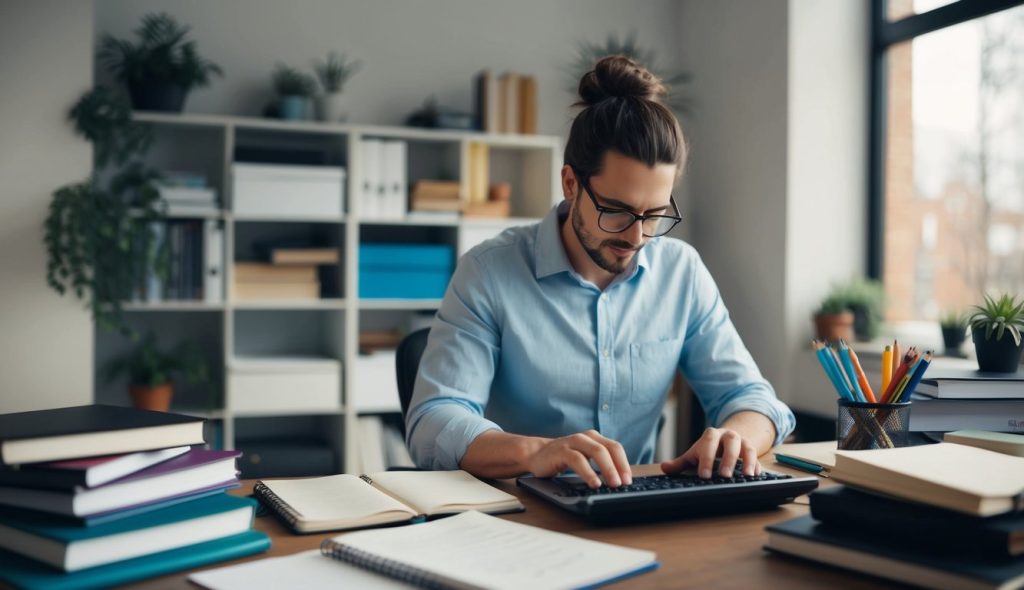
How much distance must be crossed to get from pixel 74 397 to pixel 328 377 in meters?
0.85

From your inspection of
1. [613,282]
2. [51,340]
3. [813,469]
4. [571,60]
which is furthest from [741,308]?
[51,340]

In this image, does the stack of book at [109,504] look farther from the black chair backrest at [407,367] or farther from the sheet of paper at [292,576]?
the black chair backrest at [407,367]

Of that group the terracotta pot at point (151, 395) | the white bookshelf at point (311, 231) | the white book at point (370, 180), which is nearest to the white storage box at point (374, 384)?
the white bookshelf at point (311, 231)

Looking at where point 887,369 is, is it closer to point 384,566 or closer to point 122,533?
point 384,566

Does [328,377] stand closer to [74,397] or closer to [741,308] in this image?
[74,397]

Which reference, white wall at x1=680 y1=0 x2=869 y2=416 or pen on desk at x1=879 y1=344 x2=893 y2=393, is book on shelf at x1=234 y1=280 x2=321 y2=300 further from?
pen on desk at x1=879 y1=344 x2=893 y2=393

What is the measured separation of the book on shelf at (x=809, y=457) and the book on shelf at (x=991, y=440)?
18cm

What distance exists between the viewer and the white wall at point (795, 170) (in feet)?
11.0

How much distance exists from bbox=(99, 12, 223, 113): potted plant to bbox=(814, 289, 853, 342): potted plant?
241 cm

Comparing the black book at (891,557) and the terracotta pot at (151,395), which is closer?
the black book at (891,557)

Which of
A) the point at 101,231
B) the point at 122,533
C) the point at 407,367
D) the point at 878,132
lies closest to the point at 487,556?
the point at 122,533

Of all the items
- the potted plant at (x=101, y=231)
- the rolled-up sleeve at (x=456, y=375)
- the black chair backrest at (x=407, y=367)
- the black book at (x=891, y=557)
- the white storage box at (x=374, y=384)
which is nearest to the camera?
the black book at (x=891, y=557)

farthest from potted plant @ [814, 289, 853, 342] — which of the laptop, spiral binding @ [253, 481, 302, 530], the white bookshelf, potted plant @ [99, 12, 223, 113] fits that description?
spiral binding @ [253, 481, 302, 530]

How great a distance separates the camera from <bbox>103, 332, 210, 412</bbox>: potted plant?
10.2ft
